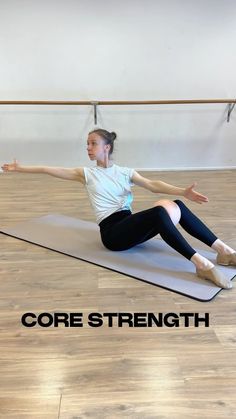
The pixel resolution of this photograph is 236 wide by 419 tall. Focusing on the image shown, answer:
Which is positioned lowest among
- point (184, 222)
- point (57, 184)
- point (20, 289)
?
point (57, 184)


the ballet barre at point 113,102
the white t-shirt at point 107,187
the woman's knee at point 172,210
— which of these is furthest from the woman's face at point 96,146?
the ballet barre at point 113,102

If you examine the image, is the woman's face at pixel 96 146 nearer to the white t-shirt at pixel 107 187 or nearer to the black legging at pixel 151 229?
the white t-shirt at pixel 107 187

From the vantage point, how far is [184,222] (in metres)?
2.26

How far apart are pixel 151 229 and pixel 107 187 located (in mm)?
450

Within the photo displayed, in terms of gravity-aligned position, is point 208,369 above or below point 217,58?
below

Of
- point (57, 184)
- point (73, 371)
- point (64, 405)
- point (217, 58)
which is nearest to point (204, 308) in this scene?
point (73, 371)

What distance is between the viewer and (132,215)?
7.52 feet

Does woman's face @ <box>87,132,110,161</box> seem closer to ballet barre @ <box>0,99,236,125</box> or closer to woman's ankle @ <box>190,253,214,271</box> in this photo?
woman's ankle @ <box>190,253,214,271</box>

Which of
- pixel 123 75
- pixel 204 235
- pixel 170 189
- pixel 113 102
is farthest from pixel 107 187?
pixel 123 75

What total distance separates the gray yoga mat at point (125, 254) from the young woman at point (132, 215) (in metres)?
0.08

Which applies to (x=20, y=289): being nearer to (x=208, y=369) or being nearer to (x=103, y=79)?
(x=208, y=369)

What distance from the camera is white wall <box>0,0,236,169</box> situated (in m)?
4.91

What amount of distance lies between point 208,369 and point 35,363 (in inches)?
26.5

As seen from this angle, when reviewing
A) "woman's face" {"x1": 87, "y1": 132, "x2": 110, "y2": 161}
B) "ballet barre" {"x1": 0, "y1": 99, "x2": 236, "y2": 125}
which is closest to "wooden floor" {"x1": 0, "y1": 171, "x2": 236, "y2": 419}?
"woman's face" {"x1": 87, "y1": 132, "x2": 110, "y2": 161}
